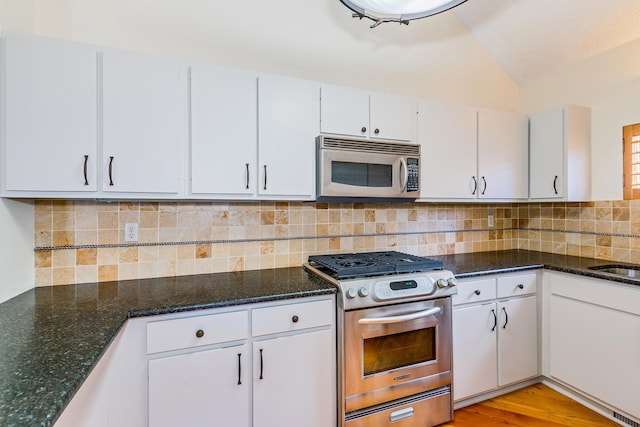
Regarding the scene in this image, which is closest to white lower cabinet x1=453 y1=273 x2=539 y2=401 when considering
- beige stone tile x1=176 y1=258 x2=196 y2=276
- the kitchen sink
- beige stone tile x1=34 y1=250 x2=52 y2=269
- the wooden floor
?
the wooden floor

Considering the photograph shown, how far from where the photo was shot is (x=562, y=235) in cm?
282

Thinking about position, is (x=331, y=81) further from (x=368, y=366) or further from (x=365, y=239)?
(x=368, y=366)

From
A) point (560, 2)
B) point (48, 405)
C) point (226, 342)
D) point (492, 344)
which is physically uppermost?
point (560, 2)

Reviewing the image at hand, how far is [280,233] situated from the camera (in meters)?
2.32

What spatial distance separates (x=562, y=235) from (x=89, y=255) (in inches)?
143

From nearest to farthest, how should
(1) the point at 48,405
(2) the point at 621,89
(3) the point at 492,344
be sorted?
1. (1) the point at 48,405
2. (3) the point at 492,344
3. (2) the point at 621,89

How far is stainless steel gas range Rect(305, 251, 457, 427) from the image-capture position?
1747 millimetres

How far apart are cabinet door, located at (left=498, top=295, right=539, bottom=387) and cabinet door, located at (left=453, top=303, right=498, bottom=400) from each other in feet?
0.22

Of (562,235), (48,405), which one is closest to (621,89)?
(562,235)

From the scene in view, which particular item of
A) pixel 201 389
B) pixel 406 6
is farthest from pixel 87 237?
pixel 406 6

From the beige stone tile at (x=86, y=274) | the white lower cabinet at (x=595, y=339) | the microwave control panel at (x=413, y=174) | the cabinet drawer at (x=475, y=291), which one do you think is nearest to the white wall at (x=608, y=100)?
the white lower cabinet at (x=595, y=339)

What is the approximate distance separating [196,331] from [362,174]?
1342 millimetres

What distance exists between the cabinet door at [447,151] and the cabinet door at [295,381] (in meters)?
1.35

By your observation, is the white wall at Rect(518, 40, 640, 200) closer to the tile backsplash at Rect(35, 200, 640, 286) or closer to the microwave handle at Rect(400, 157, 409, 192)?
the tile backsplash at Rect(35, 200, 640, 286)
